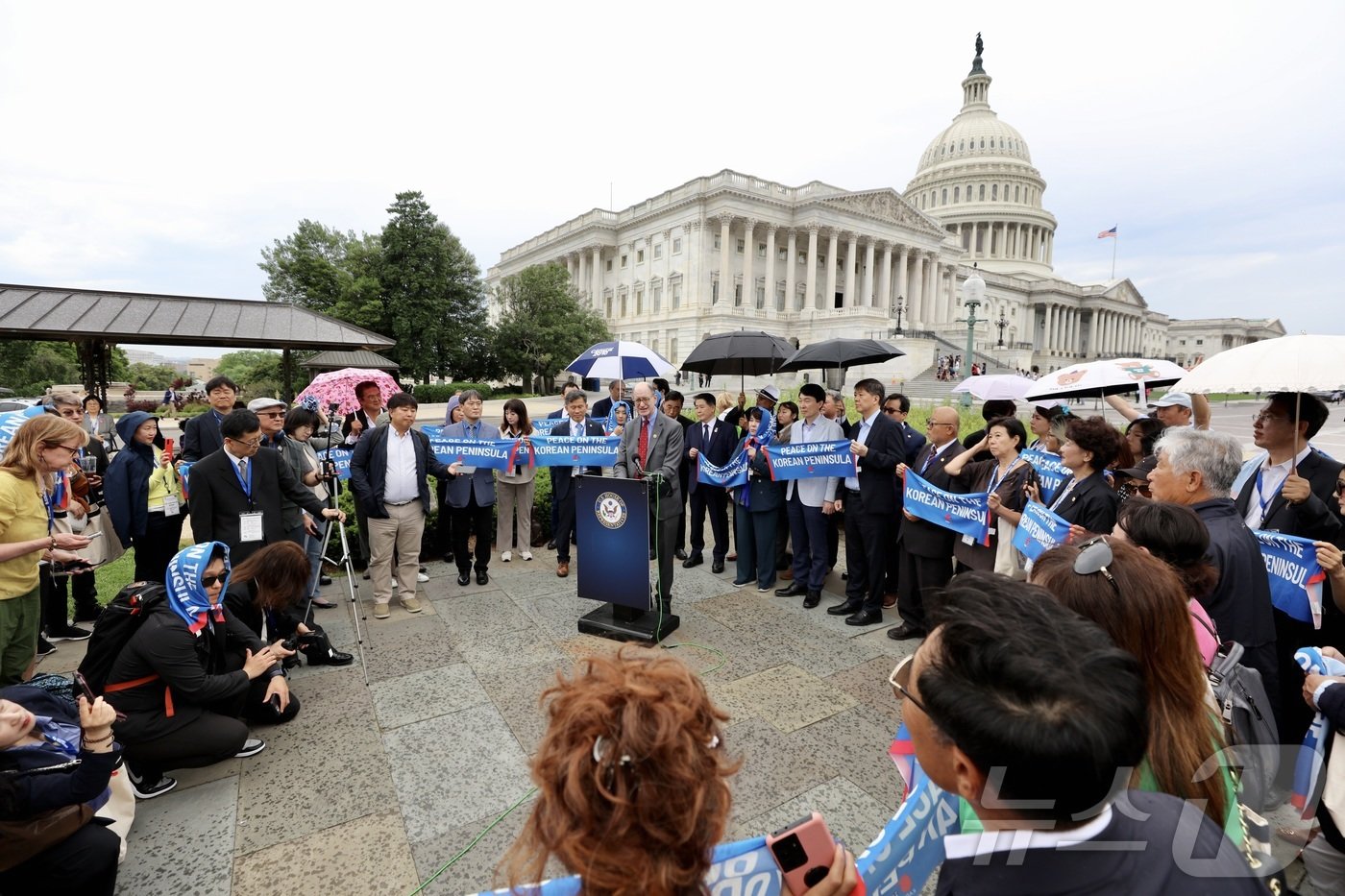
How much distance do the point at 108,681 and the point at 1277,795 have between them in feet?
20.0

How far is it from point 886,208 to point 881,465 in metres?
69.5

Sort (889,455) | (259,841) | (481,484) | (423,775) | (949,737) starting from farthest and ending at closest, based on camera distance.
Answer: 1. (481,484)
2. (889,455)
3. (423,775)
4. (259,841)
5. (949,737)

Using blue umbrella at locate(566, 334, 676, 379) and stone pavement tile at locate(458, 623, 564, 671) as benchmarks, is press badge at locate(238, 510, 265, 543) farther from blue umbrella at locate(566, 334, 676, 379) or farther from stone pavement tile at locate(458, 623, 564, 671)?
blue umbrella at locate(566, 334, 676, 379)

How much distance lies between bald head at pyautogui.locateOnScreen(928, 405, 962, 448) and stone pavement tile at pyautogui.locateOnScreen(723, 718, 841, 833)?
122 inches

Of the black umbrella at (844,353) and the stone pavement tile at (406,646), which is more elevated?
the black umbrella at (844,353)

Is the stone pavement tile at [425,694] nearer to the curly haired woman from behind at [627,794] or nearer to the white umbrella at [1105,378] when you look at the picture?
the curly haired woman from behind at [627,794]

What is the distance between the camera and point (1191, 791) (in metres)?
1.49

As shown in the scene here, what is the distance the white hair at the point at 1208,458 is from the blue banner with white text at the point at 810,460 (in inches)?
122

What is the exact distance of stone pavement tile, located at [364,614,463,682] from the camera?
4918mm

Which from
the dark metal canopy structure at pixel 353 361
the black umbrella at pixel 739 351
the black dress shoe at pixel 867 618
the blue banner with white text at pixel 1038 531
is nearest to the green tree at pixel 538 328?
the dark metal canopy structure at pixel 353 361

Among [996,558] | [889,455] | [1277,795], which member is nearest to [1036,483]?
[996,558]

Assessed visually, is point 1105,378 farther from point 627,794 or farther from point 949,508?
point 627,794

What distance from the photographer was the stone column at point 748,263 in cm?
6081

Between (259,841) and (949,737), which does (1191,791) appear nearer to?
(949,737)
